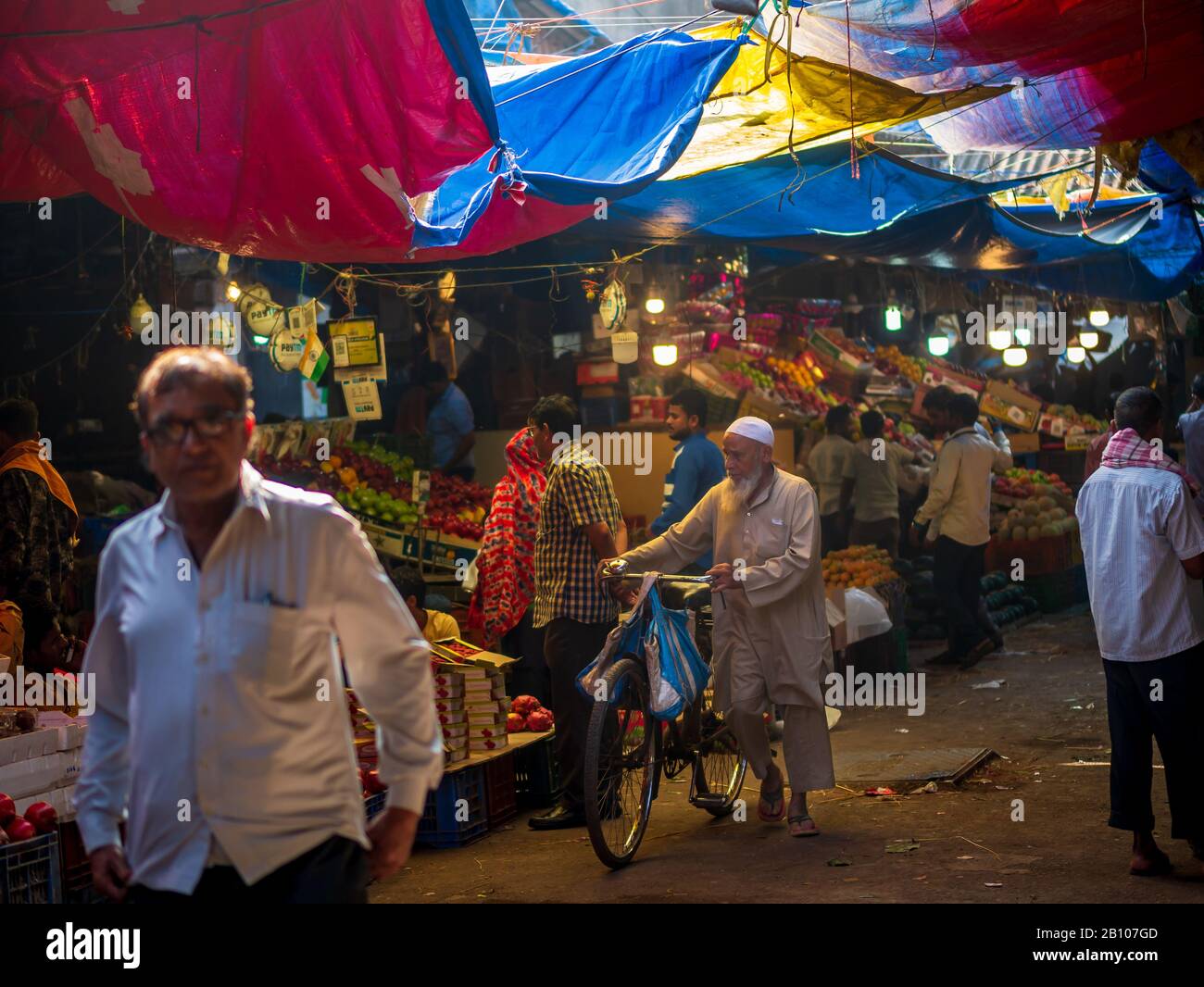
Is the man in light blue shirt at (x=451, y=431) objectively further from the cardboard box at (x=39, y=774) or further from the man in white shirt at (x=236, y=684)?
the man in white shirt at (x=236, y=684)

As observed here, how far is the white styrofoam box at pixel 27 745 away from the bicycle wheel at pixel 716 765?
3119 mm

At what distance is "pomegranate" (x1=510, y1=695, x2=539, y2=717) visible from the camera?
26.2ft

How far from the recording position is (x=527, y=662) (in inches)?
331

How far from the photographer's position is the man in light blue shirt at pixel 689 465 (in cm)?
941

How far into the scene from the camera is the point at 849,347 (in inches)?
635

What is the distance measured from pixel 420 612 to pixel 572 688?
1.09 metres

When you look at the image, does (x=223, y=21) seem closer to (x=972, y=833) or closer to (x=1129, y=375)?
(x=972, y=833)

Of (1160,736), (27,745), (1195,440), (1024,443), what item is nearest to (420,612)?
(27,745)

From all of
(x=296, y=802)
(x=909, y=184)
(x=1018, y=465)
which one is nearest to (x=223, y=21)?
(x=296, y=802)

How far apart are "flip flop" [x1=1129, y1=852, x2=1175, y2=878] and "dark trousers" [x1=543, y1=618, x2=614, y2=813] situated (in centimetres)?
274

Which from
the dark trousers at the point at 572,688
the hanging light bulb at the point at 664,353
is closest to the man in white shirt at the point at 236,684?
the dark trousers at the point at 572,688

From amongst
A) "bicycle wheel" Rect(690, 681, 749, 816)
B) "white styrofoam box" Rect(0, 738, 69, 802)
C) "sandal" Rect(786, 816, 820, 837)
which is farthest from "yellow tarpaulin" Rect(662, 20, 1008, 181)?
"white styrofoam box" Rect(0, 738, 69, 802)

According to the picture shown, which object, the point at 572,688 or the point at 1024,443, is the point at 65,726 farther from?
the point at 1024,443

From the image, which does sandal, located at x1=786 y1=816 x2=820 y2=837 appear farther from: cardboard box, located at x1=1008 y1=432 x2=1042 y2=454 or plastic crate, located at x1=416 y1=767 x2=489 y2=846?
cardboard box, located at x1=1008 y1=432 x2=1042 y2=454
